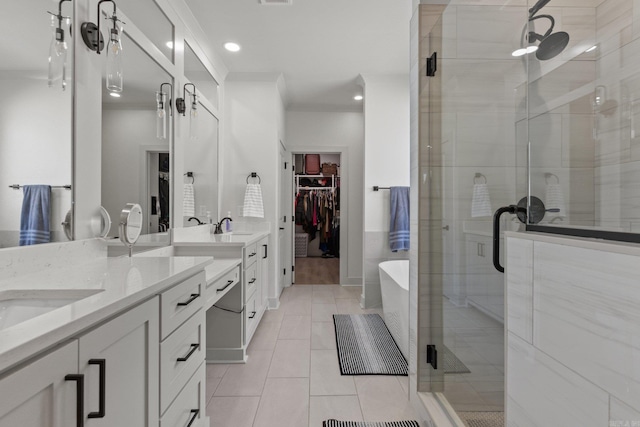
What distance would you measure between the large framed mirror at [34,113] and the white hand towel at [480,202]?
1.91 meters

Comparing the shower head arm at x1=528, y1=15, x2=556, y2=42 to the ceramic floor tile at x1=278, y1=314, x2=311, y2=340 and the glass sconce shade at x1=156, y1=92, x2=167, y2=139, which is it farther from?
the ceramic floor tile at x1=278, y1=314, x2=311, y2=340

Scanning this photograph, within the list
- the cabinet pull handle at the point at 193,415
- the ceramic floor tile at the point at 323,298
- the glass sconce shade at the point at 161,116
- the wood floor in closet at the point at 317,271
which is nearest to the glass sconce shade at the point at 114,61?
the glass sconce shade at the point at 161,116

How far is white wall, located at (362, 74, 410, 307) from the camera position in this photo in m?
3.67

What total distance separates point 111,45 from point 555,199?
78.8 inches

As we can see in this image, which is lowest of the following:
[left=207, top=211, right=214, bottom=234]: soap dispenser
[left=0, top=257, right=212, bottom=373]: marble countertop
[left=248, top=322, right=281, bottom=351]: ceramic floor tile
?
[left=248, top=322, right=281, bottom=351]: ceramic floor tile

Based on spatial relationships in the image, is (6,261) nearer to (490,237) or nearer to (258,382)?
(258,382)

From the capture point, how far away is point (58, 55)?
122 cm

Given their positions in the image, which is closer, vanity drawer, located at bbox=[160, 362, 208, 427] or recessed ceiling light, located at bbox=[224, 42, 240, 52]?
vanity drawer, located at bbox=[160, 362, 208, 427]

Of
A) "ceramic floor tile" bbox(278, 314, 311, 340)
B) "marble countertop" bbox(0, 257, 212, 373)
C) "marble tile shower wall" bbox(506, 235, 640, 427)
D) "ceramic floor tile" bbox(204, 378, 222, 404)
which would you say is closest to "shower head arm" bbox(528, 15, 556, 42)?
"marble tile shower wall" bbox(506, 235, 640, 427)

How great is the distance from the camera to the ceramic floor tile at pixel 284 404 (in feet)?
5.43

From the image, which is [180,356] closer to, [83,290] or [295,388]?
[83,290]

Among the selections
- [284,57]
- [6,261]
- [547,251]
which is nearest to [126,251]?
[6,261]

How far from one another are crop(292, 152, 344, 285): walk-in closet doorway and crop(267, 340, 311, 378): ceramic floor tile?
12.8 feet

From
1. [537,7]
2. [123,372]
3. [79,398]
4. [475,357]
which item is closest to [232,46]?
[537,7]
